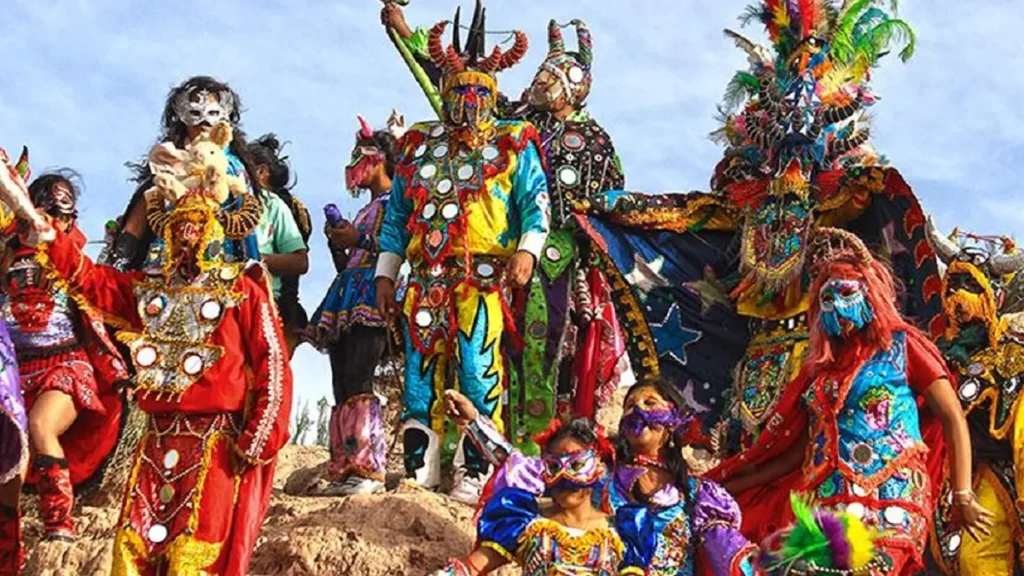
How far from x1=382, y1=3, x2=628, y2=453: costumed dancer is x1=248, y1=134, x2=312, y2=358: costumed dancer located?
108 cm

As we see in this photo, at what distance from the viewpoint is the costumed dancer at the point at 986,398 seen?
7.74 m

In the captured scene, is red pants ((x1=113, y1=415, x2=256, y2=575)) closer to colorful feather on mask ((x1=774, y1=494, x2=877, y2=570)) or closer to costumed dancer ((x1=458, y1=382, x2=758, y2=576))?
costumed dancer ((x1=458, y1=382, x2=758, y2=576))

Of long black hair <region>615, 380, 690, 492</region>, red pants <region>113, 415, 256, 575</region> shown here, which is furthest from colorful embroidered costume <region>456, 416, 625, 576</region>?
red pants <region>113, 415, 256, 575</region>

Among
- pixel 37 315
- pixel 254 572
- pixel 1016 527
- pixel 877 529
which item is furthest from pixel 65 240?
pixel 1016 527

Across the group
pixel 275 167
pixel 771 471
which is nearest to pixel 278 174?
pixel 275 167

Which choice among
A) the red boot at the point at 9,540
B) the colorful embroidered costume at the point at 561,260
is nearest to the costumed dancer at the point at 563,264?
the colorful embroidered costume at the point at 561,260

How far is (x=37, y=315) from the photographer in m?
7.20

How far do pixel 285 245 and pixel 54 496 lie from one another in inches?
68.8

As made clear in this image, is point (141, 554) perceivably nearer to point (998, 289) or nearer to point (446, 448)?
point (446, 448)

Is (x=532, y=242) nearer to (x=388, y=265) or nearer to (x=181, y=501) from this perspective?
(x=388, y=265)

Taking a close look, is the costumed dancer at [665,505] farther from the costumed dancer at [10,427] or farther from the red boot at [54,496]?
the red boot at [54,496]

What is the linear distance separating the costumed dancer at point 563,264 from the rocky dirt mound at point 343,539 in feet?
3.20

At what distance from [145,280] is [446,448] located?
71.0 inches

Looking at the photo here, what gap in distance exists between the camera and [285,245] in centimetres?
820
